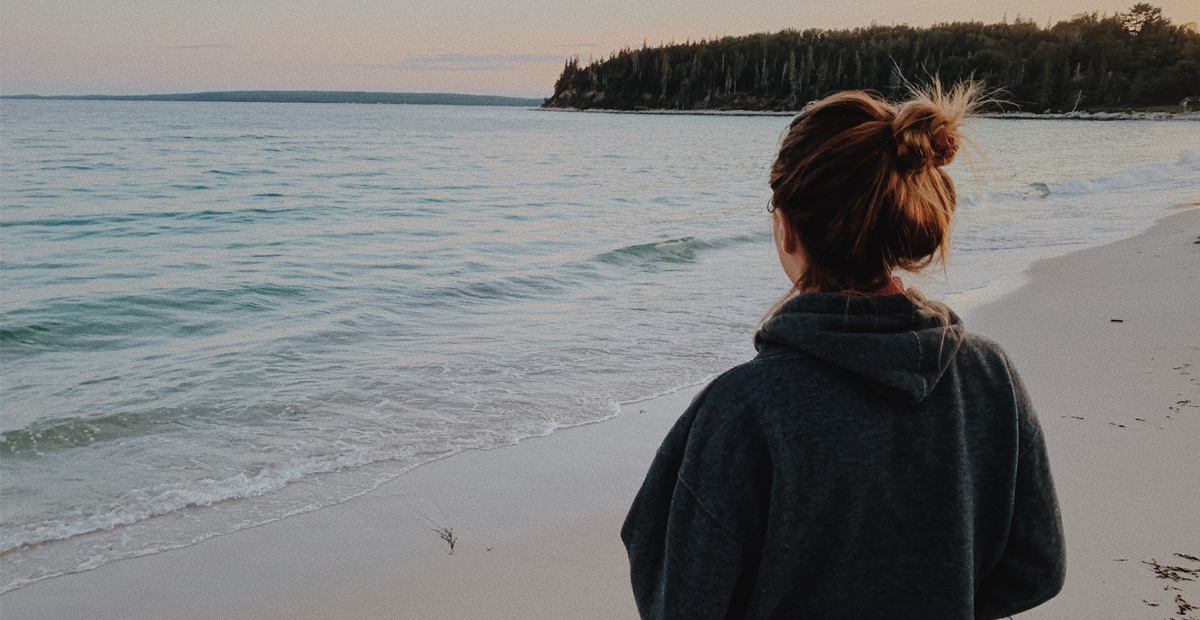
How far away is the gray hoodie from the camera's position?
113 cm

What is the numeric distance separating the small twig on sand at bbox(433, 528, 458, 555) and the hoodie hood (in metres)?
2.62

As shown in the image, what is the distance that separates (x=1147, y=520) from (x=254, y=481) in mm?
4136

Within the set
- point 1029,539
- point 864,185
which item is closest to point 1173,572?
point 1029,539

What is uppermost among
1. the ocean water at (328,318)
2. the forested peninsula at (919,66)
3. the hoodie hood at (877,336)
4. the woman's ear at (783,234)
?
the forested peninsula at (919,66)

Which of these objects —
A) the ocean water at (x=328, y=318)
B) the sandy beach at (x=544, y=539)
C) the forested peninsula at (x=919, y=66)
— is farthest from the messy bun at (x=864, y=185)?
the forested peninsula at (x=919, y=66)

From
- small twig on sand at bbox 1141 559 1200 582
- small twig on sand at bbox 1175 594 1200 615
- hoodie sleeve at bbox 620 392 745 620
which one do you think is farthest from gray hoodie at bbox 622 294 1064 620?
small twig on sand at bbox 1141 559 1200 582

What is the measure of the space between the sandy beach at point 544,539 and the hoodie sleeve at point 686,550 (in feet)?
6.03

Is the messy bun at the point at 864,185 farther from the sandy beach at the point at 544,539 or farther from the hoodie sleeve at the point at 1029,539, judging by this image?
the sandy beach at the point at 544,539

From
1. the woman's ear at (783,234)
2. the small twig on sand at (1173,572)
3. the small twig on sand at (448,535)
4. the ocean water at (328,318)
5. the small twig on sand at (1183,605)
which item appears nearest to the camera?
the woman's ear at (783,234)

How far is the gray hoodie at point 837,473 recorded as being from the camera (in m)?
1.13

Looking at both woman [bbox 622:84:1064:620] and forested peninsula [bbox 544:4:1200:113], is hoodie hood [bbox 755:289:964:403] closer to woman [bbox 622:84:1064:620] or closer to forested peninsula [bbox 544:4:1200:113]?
woman [bbox 622:84:1064:620]

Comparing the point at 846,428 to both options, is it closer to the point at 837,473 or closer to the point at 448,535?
the point at 837,473

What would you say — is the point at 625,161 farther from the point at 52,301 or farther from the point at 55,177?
the point at 52,301

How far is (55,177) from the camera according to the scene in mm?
20422
